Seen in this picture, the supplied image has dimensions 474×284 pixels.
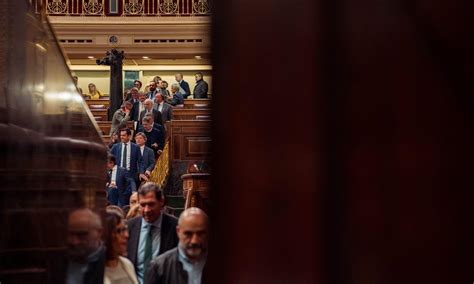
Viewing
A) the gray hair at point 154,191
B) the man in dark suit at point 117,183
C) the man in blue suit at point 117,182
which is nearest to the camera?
the gray hair at point 154,191

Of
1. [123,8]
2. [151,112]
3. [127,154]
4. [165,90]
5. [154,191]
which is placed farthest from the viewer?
[123,8]

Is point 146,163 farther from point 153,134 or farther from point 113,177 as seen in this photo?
point 153,134

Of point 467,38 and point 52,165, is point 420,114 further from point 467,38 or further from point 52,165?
point 52,165

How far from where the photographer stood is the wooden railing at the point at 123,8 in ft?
46.2

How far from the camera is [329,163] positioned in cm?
62

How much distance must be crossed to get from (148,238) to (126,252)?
0.79ft

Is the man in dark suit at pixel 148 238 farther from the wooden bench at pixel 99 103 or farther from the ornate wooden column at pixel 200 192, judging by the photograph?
the wooden bench at pixel 99 103

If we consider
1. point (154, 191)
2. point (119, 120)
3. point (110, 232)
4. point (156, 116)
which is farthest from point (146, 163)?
point (110, 232)

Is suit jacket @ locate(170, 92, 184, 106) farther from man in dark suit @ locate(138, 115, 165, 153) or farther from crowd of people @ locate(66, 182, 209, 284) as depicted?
crowd of people @ locate(66, 182, 209, 284)

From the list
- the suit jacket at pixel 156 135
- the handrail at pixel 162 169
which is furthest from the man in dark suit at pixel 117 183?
the suit jacket at pixel 156 135

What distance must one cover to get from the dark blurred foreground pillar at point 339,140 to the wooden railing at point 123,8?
537 inches

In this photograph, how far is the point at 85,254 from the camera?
0.79 metres

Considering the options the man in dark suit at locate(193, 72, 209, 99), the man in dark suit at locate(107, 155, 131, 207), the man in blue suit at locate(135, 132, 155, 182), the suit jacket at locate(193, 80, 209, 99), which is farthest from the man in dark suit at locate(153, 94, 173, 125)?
the man in dark suit at locate(107, 155, 131, 207)

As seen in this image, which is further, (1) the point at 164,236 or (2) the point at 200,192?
(2) the point at 200,192
